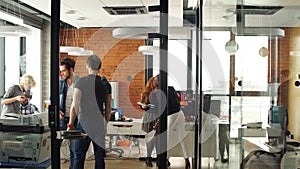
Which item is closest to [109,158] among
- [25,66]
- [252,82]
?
[252,82]

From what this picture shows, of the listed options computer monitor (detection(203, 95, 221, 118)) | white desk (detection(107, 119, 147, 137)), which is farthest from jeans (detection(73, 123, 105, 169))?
computer monitor (detection(203, 95, 221, 118))

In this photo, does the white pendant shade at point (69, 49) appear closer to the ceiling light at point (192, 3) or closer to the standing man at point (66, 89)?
the standing man at point (66, 89)

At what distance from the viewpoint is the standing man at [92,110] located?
11.0 ft

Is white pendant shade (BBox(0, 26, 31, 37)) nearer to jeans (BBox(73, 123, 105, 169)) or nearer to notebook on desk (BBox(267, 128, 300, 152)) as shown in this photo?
jeans (BBox(73, 123, 105, 169))

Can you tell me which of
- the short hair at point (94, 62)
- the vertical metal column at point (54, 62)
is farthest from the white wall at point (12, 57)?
the vertical metal column at point (54, 62)

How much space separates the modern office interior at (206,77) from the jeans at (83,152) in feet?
0.24

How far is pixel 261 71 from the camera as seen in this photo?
11.1ft

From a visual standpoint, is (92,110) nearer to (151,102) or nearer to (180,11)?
(151,102)

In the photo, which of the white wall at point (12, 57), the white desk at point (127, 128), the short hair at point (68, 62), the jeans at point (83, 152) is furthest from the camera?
the white wall at point (12, 57)

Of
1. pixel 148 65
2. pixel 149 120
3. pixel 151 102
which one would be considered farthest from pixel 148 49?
pixel 149 120

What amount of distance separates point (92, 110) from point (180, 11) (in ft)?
10.5

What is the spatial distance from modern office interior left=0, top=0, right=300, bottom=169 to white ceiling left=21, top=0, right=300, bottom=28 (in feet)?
0.04

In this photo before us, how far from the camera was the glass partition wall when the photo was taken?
3.25 metres

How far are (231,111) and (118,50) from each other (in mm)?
1363
